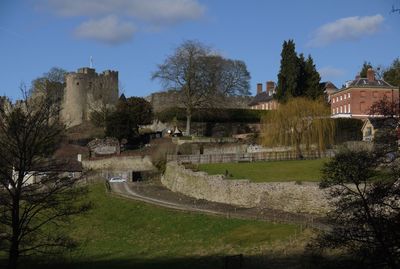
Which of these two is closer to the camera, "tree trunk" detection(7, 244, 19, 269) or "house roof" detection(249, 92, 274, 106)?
"tree trunk" detection(7, 244, 19, 269)

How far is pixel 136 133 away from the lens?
58781 mm

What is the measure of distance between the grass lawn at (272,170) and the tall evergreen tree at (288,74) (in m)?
15.4

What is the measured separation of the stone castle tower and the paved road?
29464 millimetres

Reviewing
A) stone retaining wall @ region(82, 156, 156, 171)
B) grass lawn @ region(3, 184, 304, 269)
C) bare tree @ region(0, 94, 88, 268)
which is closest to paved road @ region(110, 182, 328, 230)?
grass lawn @ region(3, 184, 304, 269)

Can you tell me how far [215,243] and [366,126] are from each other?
1042 inches

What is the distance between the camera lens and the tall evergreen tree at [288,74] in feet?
179

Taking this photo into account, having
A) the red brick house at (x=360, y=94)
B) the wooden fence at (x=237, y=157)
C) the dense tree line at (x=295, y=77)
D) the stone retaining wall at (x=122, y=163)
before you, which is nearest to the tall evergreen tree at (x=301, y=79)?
the dense tree line at (x=295, y=77)

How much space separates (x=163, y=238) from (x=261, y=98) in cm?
5970

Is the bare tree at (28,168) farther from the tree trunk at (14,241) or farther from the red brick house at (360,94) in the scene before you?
the red brick house at (360,94)

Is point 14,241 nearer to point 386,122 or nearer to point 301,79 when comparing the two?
point 386,122

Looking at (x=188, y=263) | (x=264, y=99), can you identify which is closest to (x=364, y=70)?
(x=264, y=99)

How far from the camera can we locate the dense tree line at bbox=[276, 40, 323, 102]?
54594 millimetres

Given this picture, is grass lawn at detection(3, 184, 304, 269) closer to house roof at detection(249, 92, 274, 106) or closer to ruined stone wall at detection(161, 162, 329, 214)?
ruined stone wall at detection(161, 162, 329, 214)

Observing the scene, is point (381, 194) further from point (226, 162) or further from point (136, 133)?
point (136, 133)
